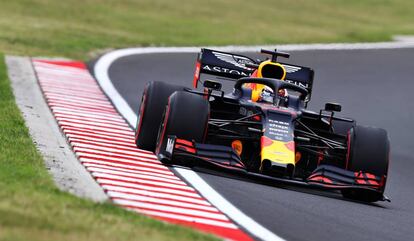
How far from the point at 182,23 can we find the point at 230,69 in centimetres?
1992

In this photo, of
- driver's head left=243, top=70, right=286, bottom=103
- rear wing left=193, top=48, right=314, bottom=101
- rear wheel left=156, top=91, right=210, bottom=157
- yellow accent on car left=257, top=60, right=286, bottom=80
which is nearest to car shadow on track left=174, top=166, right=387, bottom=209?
rear wheel left=156, top=91, right=210, bottom=157

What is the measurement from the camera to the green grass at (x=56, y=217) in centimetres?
684

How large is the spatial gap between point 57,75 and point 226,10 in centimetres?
1976

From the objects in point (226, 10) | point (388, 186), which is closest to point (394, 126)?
point (388, 186)

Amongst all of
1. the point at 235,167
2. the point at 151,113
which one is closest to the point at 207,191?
the point at 235,167

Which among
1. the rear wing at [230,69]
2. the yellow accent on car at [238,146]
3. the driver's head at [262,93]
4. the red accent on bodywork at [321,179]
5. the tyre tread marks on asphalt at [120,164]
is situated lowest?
the tyre tread marks on asphalt at [120,164]

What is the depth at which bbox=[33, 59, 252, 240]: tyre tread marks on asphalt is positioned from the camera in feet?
28.7

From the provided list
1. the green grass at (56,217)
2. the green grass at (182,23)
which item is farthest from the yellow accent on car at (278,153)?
the green grass at (182,23)

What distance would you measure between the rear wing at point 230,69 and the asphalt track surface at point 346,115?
178cm

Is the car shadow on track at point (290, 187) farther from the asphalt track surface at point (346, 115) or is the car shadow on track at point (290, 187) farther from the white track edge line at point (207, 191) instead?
the white track edge line at point (207, 191)

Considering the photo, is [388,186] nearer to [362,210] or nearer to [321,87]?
[362,210]

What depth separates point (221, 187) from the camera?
10656 mm

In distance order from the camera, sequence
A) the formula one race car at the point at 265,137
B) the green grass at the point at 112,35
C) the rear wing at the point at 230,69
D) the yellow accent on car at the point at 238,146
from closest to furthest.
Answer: the green grass at the point at 112,35
the formula one race car at the point at 265,137
the yellow accent on car at the point at 238,146
the rear wing at the point at 230,69

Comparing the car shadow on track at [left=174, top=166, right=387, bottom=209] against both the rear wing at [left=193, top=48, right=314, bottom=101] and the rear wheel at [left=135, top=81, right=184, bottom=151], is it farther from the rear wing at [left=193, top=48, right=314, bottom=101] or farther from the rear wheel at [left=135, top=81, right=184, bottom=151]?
the rear wing at [left=193, top=48, right=314, bottom=101]
